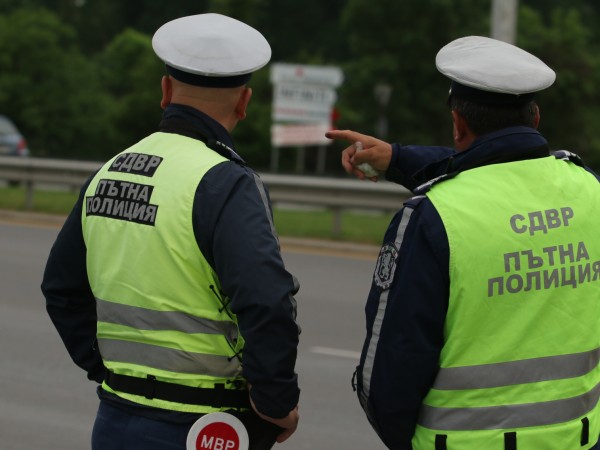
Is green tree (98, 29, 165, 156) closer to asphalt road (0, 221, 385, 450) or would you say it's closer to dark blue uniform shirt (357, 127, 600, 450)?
asphalt road (0, 221, 385, 450)

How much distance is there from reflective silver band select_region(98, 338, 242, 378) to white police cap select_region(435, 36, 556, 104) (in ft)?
2.87

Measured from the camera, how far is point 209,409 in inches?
110

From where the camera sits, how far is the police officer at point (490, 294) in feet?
8.54

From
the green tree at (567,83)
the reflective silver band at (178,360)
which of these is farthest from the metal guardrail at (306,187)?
the green tree at (567,83)

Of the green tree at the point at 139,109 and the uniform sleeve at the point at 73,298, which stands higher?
the uniform sleeve at the point at 73,298

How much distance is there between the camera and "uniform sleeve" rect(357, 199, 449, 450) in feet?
8.50

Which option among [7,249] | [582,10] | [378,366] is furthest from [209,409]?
[582,10]

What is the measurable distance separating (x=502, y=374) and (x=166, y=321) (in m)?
0.82

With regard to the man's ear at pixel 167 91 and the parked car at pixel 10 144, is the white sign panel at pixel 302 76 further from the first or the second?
the man's ear at pixel 167 91

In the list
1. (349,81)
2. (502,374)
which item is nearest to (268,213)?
(502,374)

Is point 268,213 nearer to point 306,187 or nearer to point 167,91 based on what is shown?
point 167,91

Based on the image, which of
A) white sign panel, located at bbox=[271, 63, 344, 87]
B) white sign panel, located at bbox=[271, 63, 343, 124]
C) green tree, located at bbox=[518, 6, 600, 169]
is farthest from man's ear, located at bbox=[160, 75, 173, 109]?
green tree, located at bbox=[518, 6, 600, 169]

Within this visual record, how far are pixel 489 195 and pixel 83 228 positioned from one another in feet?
3.58

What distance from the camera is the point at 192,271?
2775 millimetres
